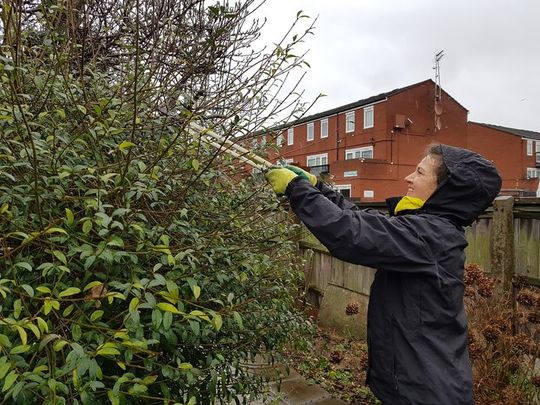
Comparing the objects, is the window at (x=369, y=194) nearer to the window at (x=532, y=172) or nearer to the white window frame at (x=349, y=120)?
the white window frame at (x=349, y=120)

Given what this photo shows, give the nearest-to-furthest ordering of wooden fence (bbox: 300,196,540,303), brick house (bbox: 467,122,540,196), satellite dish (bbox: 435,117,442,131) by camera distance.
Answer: wooden fence (bbox: 300,196,540,303) → satellite dish (bbox: 435,117,442,131) → brick house (bbox: 467,122,540,196)

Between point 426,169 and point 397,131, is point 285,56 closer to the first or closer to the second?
point 426,169

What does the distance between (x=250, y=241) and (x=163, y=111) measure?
2.85 feet

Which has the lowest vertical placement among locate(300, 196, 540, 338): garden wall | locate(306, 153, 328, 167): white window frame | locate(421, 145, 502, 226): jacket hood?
locate(300, 196, 540, 338): garden wall

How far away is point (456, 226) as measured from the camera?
1998 millimetres

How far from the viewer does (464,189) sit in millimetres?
1955

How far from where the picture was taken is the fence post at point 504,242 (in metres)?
3.82

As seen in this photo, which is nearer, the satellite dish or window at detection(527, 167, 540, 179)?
the satellite dish

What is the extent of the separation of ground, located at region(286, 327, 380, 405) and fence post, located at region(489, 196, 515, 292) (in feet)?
4.79

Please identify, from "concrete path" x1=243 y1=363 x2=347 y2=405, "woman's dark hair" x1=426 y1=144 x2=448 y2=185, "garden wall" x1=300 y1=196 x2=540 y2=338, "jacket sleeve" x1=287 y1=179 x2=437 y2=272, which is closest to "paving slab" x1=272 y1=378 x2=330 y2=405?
"concrete path" x1=243 y1=363 x2=347 y2=405

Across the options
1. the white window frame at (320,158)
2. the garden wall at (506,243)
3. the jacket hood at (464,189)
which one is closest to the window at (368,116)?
the white window frame at (320,158)

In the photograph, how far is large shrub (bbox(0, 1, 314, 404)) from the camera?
55.7 inches

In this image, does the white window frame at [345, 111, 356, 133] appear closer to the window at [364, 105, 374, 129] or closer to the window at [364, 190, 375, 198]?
the window at [364, 105, 374, 129]

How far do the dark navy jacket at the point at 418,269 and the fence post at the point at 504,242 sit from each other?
215cm
